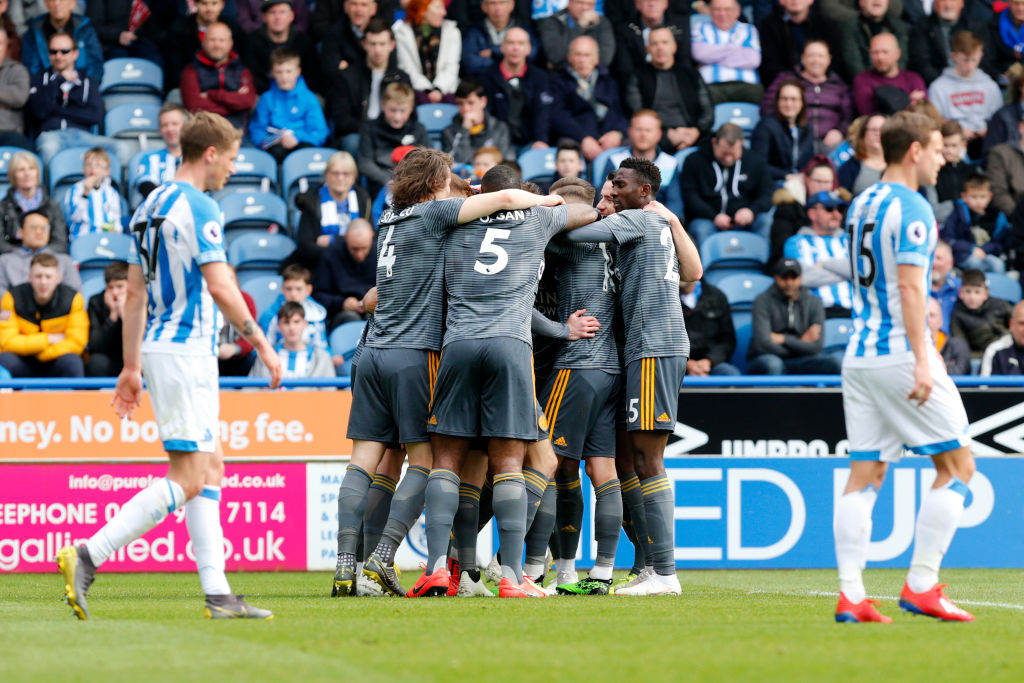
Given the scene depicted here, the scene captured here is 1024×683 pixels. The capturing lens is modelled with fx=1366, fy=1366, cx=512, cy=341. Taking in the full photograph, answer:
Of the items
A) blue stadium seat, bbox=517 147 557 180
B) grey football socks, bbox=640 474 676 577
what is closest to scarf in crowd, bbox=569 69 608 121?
blue stadium seat, bbox=517 147 557 180

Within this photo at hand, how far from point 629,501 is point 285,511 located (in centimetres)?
327

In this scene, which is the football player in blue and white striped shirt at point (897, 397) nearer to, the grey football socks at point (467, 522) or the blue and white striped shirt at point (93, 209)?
the grey football socks at point (467, 522)

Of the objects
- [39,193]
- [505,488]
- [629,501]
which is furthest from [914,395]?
[39,193]

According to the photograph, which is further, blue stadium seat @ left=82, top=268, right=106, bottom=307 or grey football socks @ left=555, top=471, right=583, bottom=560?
blue stadium seat @ left=82, top=268, right=106, bottom=307

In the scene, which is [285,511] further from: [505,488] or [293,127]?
[293,127]

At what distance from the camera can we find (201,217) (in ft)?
18.6

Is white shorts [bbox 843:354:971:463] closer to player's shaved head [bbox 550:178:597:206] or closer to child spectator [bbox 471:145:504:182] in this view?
player's shaved head [bbox 550:178:597:206]

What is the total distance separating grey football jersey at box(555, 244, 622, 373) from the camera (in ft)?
25.0

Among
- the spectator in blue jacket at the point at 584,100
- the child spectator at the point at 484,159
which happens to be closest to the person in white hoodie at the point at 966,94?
the spectator in blue jacket at the point at 584,100

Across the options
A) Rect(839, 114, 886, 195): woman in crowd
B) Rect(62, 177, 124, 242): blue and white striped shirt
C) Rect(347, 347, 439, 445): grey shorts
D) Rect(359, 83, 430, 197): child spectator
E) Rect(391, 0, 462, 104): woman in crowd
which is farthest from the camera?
Rect(391, 0, 462, 104): woman in crowd

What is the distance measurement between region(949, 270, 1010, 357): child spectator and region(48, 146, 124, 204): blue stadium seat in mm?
8184

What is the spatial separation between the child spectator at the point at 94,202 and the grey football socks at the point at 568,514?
22.0 feet

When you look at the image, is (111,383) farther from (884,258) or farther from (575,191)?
(884,258)

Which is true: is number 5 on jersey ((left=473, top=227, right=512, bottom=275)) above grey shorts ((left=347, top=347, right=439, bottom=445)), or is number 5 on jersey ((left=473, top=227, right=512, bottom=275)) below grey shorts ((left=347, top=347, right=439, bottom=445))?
above
